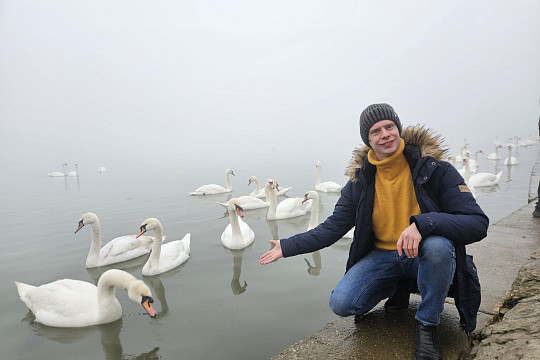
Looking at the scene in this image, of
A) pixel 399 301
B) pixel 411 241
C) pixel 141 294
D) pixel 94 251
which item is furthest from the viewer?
pixel 94 251

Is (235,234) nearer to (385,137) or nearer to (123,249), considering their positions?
(123,249)

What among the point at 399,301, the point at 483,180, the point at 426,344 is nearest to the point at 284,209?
the point at 399,301

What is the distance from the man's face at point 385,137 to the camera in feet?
8.63

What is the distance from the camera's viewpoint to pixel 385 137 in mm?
2633

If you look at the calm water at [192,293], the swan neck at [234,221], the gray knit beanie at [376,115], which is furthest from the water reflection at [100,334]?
the gray knit beanie at [376,115]

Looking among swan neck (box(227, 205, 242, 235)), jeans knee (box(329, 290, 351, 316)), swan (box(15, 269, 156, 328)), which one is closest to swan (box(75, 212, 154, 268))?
swan neck (box(227, 205, 242, 235))

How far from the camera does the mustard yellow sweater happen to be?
263 centimetres

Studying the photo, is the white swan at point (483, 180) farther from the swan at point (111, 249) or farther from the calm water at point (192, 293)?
the swan at point (111, 249)

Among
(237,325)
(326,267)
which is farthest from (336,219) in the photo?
(326,267)

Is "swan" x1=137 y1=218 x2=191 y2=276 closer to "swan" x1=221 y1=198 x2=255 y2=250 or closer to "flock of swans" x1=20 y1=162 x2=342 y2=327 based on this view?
"flock of swans" x1=20 y1=162 x2=342 y2=327

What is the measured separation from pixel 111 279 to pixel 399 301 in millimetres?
3235

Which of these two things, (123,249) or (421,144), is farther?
(123,249)

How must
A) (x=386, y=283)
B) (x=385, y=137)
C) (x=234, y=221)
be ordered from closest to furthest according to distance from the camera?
(x=385, y=137)
(x=386, y=283)
(x=234, y=221)

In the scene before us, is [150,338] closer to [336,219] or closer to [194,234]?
[336,219]
